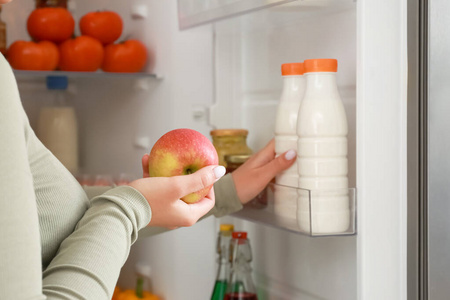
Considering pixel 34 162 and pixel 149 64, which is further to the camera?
pixel 149 64

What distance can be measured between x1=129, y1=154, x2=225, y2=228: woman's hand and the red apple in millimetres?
70

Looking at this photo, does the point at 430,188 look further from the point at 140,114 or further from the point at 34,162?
the point at 140,114

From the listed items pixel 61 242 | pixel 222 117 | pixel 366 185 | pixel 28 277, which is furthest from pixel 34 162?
pixel 222 117

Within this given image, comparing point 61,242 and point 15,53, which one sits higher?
point 15,53

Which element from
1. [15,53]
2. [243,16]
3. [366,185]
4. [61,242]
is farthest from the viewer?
[15,53]

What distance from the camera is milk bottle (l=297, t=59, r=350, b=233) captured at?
3.28ft

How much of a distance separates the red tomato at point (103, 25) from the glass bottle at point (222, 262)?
0.65 meters

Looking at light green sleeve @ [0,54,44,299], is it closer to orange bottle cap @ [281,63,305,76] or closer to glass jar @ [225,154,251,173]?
orange bottle cap @ [281,63,305,76]

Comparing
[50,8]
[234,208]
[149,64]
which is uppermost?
[50,8]

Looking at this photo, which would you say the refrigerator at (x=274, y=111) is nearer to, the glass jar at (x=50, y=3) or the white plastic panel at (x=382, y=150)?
the white plastic panel at (x=382, y=150)

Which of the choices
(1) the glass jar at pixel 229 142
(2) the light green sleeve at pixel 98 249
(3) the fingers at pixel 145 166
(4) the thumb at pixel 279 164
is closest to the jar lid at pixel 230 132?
(1) the glass jar at pixel 229 142

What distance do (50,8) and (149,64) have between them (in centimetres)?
30

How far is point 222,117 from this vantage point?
56.8 inches

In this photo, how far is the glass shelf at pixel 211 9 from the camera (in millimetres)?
1062
